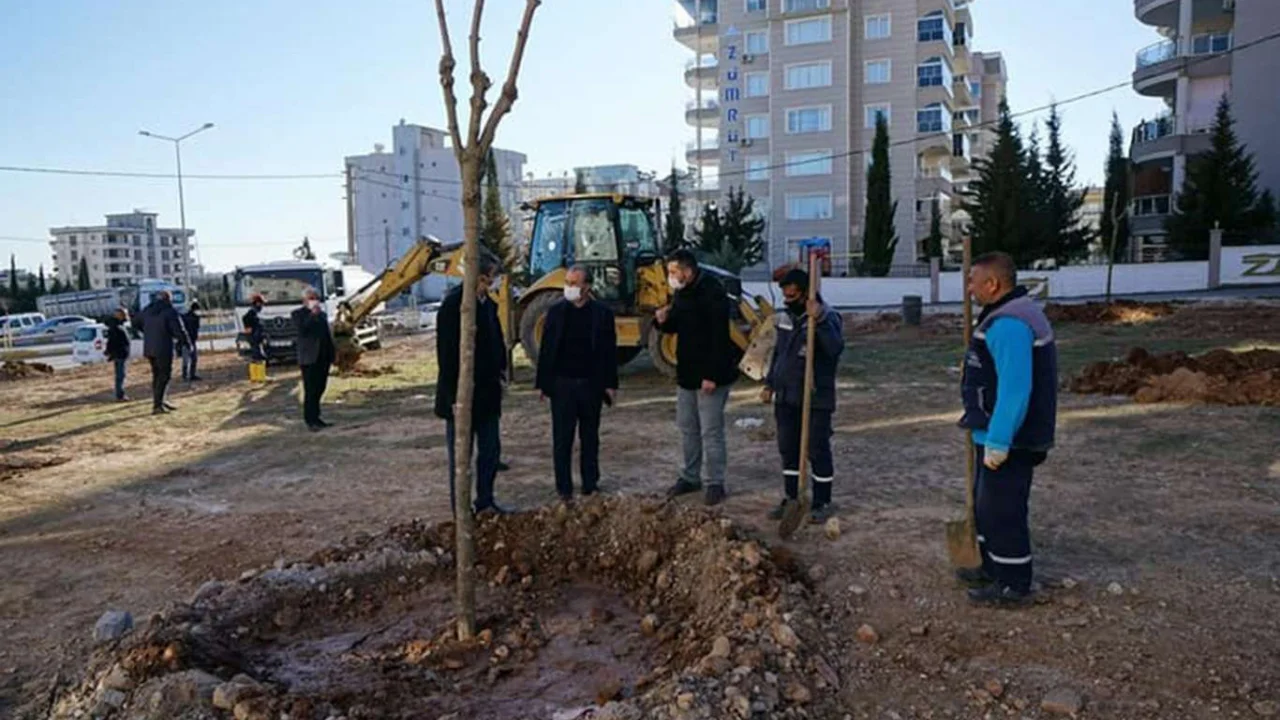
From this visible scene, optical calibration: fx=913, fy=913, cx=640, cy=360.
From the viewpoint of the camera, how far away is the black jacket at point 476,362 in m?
6.08

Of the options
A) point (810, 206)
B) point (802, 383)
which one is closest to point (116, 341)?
point (802, 383)

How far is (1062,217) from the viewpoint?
125 ft

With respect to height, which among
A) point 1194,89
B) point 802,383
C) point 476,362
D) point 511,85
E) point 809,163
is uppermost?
point 1194,89

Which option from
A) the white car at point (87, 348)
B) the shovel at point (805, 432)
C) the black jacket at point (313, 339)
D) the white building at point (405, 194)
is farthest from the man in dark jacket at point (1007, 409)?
the white building at point (405, 194)

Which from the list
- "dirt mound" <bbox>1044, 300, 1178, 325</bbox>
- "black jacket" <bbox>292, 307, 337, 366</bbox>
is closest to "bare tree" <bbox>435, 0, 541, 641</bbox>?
"black jacket" <bbox>292, 307, 337, 366</bbox>

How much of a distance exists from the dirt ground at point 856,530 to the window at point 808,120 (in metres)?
38.3

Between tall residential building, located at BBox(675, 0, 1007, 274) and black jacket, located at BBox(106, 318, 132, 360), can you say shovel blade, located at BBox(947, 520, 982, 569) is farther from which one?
tall residential building, located at BBox(675, 0, 1007, 274)

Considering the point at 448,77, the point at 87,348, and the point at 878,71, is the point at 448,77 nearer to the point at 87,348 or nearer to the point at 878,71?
the point at 87,348

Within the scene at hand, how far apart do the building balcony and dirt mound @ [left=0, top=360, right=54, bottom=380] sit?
47.1 metres

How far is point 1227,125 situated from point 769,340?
27.0 metres

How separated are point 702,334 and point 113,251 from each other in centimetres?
12478

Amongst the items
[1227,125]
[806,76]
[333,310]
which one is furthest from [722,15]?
[333,310]

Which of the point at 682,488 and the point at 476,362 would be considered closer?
the point at 476,362

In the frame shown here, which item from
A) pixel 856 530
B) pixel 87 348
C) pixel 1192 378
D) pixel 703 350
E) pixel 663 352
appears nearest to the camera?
pixel 856 530
